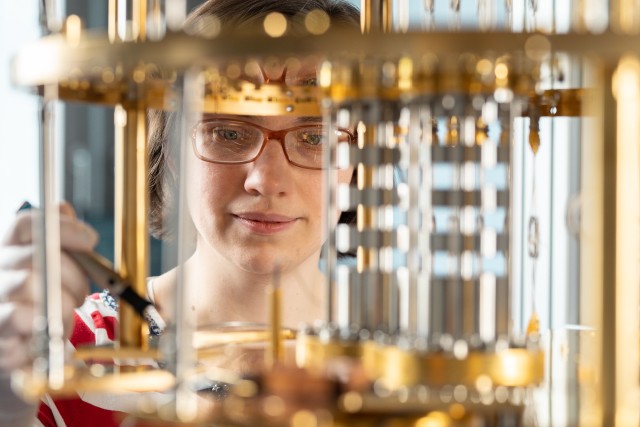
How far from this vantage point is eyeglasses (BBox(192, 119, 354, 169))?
1.04 metres

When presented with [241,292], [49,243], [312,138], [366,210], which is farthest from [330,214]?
[241,292]

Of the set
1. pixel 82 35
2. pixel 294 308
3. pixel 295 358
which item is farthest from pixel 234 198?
pixel 82 35

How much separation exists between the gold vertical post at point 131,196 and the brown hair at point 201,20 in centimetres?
33

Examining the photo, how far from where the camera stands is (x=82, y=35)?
552 millimetres

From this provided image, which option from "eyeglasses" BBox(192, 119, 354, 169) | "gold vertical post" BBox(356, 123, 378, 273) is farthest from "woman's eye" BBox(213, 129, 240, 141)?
"gold vertical post" BBox(356, 123, 378, 273)

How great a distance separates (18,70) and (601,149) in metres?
0.31

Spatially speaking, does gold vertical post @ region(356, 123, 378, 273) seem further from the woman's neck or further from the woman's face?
the woman's neck

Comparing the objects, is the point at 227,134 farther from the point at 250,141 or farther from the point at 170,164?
the point at 170,164

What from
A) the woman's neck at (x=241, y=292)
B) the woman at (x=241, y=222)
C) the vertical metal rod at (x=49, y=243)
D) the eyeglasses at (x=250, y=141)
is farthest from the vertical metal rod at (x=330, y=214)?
the woman's neck at (x=241, y=292)

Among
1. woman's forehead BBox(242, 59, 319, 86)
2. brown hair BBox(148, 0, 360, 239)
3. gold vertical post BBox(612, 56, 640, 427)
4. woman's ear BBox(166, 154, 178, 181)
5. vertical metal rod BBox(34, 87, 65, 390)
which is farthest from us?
woman's ear BBox(166, 154, 178, 181)

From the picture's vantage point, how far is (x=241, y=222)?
112 cm

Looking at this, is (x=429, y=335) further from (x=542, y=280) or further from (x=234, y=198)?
(x=542, y=280)

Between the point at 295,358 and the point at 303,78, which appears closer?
the point at 295,358

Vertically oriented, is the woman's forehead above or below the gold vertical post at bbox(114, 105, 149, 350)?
above
